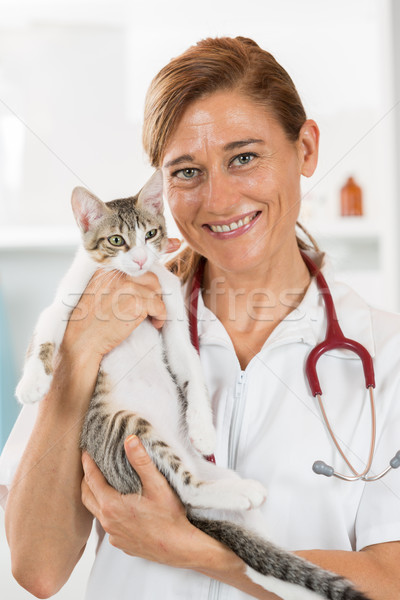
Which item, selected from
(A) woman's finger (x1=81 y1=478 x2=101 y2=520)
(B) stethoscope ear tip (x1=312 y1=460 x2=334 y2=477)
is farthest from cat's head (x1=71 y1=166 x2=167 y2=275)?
(B) stethoscope ear tip (x1=312 y1=460 x2=334 y2=477)

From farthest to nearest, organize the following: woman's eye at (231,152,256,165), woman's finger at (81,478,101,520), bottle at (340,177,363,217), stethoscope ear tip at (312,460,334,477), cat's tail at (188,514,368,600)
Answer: bottle at (340,177,363,217) < woman's eye at (231,152,256,165) < woman's finger at (81,478,101,520) < stethoscope ear tip at (312,460,334,477) < cat's tail at (188,514,368,600)

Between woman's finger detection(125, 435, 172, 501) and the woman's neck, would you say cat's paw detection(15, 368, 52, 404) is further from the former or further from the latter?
the woman's neck

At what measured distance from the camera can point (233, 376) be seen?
1.36 meters

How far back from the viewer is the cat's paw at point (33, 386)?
1.10 m

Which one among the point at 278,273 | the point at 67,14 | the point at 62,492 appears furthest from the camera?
the point at 67,14

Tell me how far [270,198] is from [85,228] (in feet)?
1.40

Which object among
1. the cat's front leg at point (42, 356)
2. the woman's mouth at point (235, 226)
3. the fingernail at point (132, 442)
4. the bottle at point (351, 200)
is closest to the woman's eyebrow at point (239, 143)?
the woman's mouth at point (235, 226)

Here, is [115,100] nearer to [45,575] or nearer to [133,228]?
[133,228]

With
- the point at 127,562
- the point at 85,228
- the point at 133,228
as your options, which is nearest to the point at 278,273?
the point at 133,228

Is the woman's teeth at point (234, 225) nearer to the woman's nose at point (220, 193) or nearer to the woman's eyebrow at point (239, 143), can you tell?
the woman's nose at point (220, 193)

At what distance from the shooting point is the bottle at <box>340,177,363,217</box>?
2854 millimetres

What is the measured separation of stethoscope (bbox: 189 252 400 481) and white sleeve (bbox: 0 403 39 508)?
0.41 meters

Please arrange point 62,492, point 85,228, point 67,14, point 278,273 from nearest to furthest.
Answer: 1. point 62,492
2. point 85,228
3. point 278,273
4. point 67,14

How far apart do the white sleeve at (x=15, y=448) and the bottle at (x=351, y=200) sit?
6.44ft
